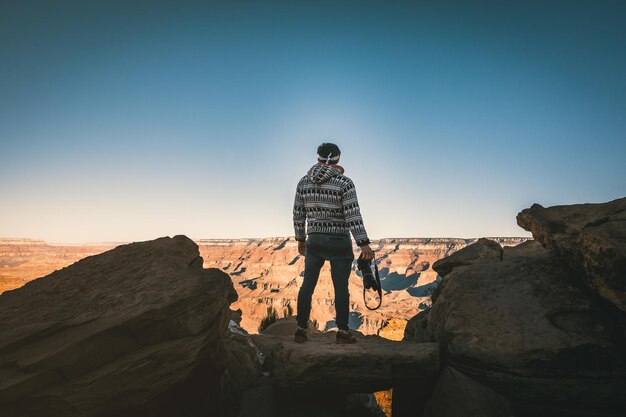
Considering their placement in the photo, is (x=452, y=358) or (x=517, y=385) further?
(x=452, y=358)

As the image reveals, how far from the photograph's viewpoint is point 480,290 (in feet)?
17.1

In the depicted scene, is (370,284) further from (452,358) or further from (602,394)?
(602,394)

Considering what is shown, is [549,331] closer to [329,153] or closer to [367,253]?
[367,253]

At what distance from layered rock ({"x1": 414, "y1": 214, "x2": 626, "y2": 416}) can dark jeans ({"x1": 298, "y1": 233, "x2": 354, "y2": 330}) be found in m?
1.42

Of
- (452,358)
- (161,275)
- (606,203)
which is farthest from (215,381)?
(606,203)

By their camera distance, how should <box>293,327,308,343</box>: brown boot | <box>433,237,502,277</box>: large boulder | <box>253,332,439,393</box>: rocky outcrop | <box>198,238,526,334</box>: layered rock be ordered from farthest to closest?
1. <box>198,238,526,334</box>: layered rock
2. <box>433,237,502,277</box>: large boulder
3. <box>293,327,308,343</box>: brown boot
4. <box>253,332,439,393</box>: rocky outcrop

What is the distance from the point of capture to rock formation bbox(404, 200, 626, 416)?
154 inches

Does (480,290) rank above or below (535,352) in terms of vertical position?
Result: above

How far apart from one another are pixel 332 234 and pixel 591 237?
9.88ft

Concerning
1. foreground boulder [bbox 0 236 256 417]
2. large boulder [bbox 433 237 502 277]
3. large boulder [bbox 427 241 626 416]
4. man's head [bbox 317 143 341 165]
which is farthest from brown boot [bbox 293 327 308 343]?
large boulder [bbox 433 237 502 277]

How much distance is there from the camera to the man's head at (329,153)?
17.1 ft

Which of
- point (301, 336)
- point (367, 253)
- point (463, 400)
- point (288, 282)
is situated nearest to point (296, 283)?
point (288, 282)

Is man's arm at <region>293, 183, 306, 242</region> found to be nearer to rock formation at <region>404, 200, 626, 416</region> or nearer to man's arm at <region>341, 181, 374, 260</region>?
man's arm at <region>341, 181, 374, 260</region>

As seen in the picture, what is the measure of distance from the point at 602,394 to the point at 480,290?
1.71 metres
